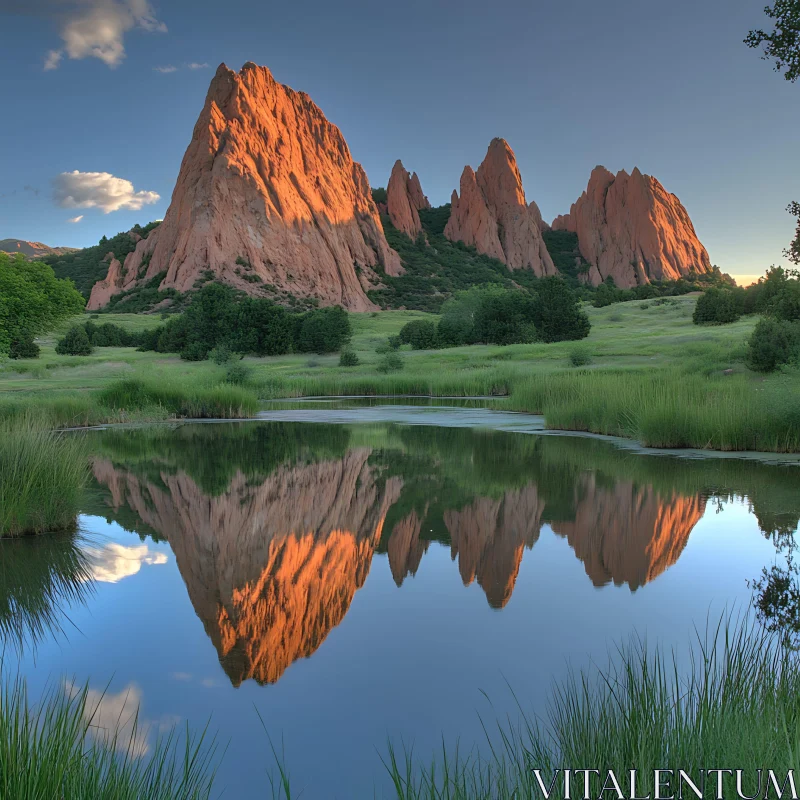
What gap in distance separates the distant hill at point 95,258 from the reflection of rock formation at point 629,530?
252 ft

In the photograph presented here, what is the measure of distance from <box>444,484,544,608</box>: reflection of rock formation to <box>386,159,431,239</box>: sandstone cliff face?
339 feet

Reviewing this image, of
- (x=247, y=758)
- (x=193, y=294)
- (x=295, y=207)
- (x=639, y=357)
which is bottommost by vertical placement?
(x=247, y=758)

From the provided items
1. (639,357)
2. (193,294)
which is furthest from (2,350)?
(193,294)

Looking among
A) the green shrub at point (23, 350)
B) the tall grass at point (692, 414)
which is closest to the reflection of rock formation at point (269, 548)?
the tall grass at point (692, 414)

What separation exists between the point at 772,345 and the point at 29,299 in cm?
1882

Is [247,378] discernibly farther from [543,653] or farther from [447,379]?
[543,653]

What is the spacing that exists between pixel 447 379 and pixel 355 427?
1012 cm

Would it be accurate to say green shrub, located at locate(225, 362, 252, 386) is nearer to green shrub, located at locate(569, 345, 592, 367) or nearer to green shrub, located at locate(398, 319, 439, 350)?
green shrub, located at locate(569, 345, 592, 367)

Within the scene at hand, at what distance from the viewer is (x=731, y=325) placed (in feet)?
109

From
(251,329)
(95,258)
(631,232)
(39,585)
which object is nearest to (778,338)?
(39,585)

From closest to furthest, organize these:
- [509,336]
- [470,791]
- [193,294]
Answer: [470,791], [509,336], [193,294]

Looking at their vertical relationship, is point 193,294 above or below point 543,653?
above

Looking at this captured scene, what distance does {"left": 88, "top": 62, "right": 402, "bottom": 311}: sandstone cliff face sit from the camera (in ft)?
228

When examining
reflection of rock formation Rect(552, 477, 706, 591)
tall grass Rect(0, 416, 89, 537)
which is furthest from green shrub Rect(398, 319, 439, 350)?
tall grass Rect(0, 416, 89, 537)
